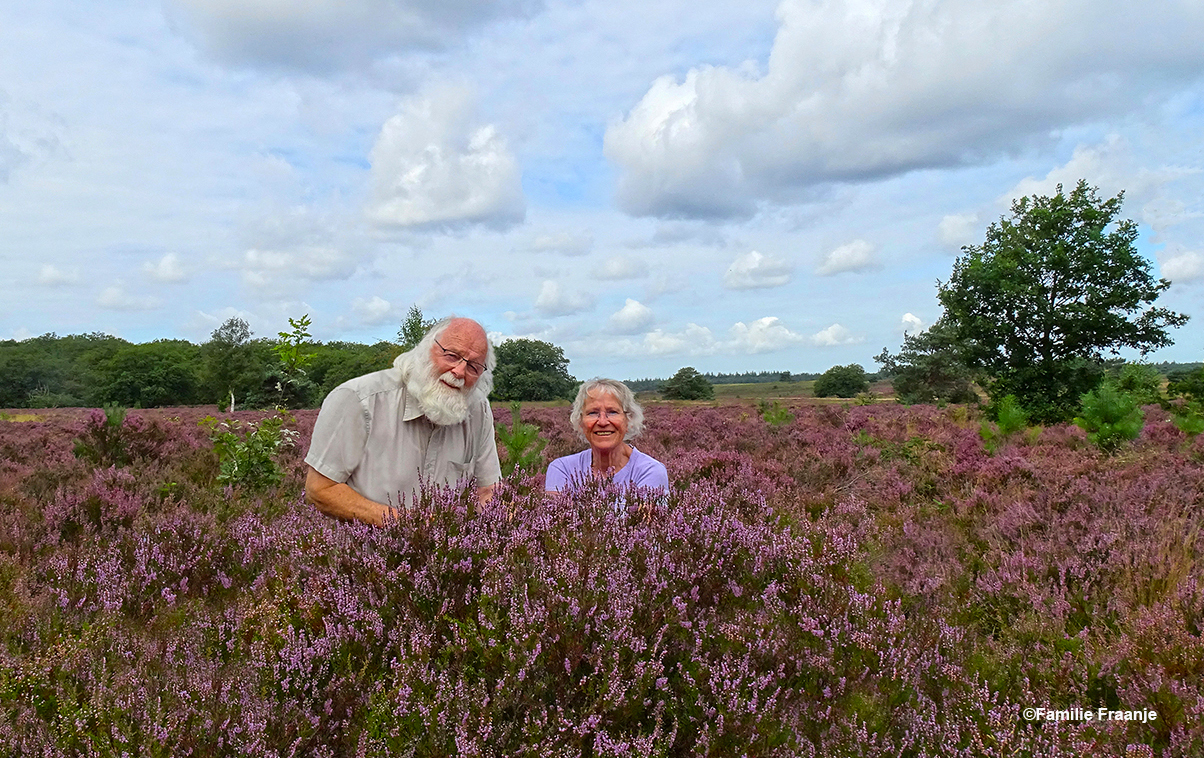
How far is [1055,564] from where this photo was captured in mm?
4027

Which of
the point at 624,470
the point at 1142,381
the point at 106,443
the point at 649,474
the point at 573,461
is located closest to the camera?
the point at 649,474

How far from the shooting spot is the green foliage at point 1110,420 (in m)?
10.3

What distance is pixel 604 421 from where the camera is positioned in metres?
4.26

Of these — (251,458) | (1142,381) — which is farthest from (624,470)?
(1142,381)

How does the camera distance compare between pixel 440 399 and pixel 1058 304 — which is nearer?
pixel 440 399

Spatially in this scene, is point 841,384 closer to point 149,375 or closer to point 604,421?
point 149,375

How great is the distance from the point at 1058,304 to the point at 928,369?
1428 inches

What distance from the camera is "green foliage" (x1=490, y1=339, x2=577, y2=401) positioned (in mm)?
75375

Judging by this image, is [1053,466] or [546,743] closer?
[546,743]

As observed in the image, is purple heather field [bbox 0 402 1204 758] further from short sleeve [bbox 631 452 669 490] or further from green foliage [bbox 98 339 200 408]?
green foliage [bbox 98 339 200 408]

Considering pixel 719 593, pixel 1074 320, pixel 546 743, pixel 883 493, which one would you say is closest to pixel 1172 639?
pixel 719 593

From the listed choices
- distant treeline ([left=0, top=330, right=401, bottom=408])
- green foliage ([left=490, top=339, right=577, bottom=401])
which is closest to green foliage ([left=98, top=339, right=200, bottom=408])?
distant treeline ([left=0, top=330, right=401, bottom=408])

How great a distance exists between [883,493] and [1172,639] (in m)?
4.23

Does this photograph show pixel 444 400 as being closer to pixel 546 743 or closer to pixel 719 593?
pixel 719 593
